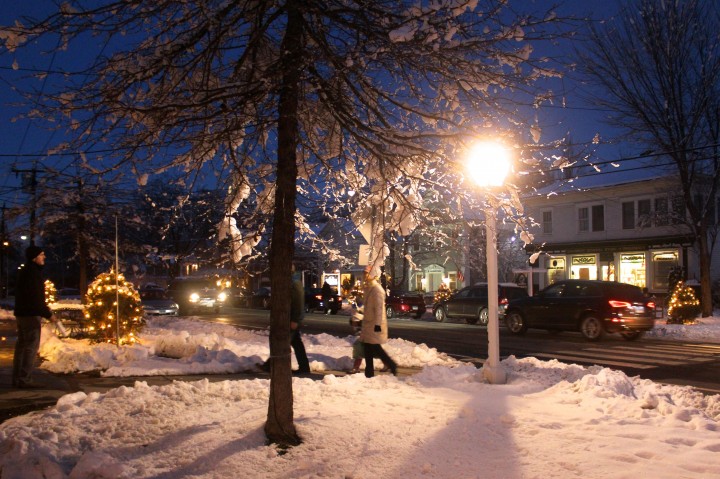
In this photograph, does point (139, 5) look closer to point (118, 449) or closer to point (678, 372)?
point (118, 449)

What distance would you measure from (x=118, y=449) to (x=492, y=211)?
3.94 metres

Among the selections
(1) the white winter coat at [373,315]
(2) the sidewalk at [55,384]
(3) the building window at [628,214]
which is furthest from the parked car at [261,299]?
(1) the white winter coat at [373,315]

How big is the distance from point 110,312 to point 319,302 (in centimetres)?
1997

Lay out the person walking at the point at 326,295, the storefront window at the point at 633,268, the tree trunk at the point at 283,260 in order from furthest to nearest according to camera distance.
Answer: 1. the storefront window at the point at 633,268
2. the person walking at the point at 326,295
3. the tree trunk at the point at 283,260

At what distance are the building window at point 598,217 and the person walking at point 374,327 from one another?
98.8 feet

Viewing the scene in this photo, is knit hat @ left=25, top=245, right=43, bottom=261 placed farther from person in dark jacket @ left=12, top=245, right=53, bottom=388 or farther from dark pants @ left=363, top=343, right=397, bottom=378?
dark pants @ left=363, top=343, right=397, bottom=378

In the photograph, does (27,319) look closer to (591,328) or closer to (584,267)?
(591,328)

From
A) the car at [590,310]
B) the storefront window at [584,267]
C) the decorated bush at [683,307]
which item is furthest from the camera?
the storefront window at [584,267]

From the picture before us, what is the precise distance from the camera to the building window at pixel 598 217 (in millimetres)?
36656

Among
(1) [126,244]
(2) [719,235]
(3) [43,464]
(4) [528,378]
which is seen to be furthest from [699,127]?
(3) [43,464]

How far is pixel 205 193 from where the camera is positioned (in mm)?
7289

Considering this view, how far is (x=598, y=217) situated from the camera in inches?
1454

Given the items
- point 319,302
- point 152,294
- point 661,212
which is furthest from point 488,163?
point 319,302

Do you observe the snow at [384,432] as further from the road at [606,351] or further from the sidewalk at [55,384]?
the road at [606,351]
